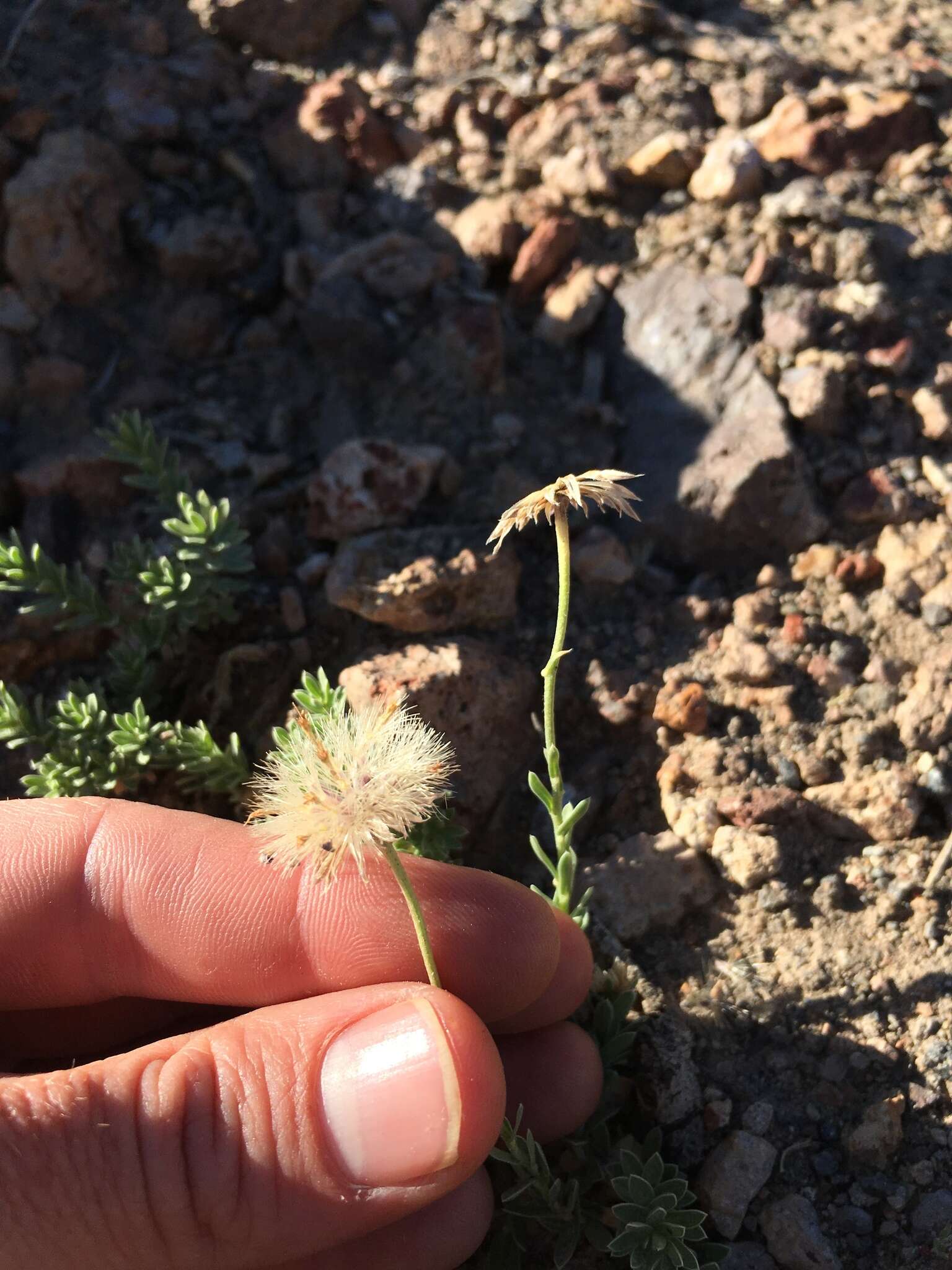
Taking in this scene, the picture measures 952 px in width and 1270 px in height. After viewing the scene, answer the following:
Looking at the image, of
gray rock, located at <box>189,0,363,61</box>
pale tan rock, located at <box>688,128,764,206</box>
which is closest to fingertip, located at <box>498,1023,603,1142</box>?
pale tan rock, located at <box>688,128,764,206</box>

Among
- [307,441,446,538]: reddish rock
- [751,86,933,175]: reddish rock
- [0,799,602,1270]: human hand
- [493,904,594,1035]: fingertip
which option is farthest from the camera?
[751,86,933,175]: reddish rock

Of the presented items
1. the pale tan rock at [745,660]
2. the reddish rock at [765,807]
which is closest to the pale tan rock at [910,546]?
the pale tan rock at [745,660]

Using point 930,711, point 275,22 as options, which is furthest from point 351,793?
point 275,22

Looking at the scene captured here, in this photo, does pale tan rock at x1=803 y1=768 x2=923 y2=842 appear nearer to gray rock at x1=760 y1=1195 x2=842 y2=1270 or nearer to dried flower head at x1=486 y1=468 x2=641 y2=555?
gray rock at x1=760 y1=1195 x2=842 y2=1270

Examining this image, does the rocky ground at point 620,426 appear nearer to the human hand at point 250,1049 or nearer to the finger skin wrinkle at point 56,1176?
the human hand at point 250,1049

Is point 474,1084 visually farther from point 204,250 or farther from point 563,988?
point 204,250

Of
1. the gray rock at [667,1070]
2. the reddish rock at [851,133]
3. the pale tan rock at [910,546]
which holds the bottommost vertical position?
the gray rock at [667,1070]
